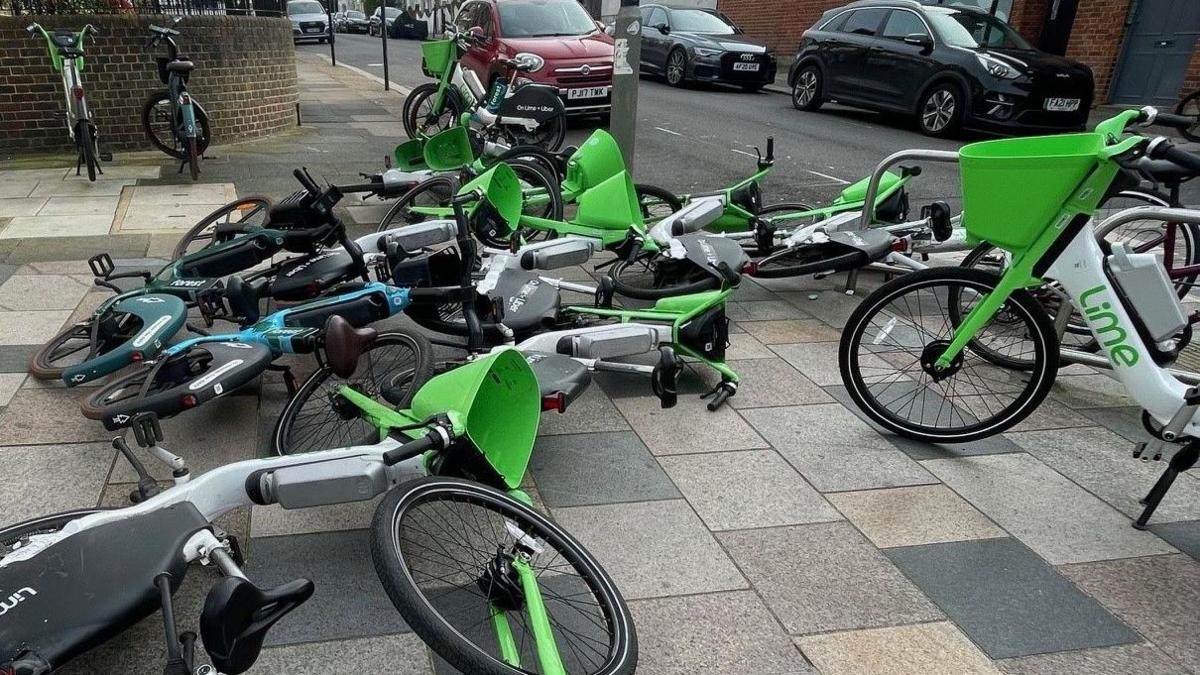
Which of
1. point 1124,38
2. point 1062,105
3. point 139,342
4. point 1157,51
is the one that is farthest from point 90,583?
point 1124,38

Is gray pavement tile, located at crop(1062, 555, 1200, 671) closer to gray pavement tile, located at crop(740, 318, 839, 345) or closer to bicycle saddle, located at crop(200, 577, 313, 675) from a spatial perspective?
gray pavement tile, located at crop(740, 318, 839, 345)

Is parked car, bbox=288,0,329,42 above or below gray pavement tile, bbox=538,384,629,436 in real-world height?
above

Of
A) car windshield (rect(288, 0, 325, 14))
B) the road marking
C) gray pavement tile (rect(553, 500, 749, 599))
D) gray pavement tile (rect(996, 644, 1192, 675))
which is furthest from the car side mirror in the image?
car windshield (rect(288, 0, 325, 14))

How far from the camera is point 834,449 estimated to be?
3.42 metres

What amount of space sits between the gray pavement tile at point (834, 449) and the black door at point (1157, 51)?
13591mm

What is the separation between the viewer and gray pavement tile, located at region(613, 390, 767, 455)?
134 inches

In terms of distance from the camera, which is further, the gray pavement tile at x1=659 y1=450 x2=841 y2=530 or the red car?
the red car

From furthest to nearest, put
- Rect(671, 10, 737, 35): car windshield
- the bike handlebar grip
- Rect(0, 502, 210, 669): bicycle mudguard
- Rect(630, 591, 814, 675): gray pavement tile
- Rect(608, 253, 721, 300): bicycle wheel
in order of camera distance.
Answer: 1. Rect(671, 10, 737, 35): car windshield
2. Rect(608, 253, 721, 300): bicycle wheel
3. Rect(630, 591, 814, 675): gray pavement tile
4. the bike handlebar grip
5. Rect(0, 502, 210, 669): bicycle mudguard

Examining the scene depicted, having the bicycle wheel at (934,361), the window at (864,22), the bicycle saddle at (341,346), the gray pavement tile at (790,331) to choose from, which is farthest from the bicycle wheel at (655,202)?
the window at (864,22)

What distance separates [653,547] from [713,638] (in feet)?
1.49

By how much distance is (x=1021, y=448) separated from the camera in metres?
3.47

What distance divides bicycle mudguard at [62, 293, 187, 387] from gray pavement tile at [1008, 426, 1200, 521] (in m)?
3.74

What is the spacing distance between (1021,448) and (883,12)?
1059 centimetres

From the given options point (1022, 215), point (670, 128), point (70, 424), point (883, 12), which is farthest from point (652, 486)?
point (883, 12)
